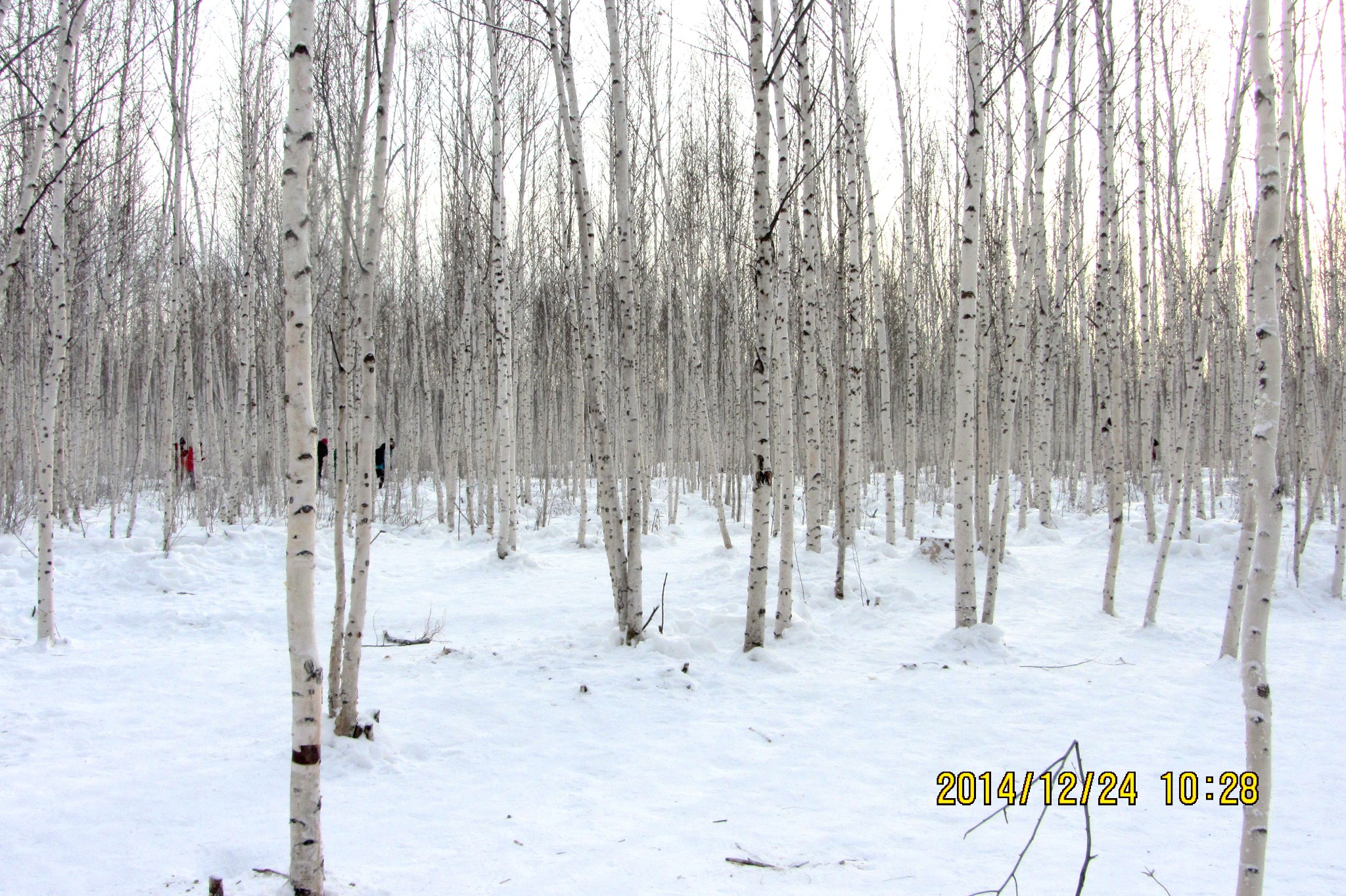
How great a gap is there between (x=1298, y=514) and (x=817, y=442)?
4630 mm

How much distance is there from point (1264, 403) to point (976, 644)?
338 centimetres

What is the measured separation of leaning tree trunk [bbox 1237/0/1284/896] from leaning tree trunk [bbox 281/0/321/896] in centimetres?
227

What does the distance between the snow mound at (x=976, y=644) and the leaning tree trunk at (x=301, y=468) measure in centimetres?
381

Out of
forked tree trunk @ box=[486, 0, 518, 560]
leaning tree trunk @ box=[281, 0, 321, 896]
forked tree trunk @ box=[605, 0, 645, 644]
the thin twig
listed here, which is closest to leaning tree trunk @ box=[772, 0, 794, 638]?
forked tree trunk @ box=[605, 0, 645, 644]

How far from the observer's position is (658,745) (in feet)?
10.9

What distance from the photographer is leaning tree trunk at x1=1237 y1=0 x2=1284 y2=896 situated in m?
1.62

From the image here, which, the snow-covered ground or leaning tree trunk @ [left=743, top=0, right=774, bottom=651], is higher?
leaning tree trunk @ [left=743, top=0, right=774, bottom=651]

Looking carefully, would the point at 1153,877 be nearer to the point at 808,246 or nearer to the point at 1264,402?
the point at 1264,402

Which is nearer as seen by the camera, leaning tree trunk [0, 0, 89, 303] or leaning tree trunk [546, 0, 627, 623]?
leaning tree trunk [0, 0, 89, 303]

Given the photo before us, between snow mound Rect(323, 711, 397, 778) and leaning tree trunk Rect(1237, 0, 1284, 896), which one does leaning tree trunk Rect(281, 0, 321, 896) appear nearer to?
snow mound Rect(323, 711, 397, 778)

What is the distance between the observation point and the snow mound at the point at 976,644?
15.0 feet
